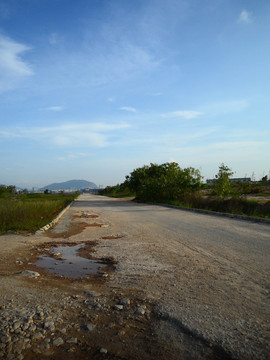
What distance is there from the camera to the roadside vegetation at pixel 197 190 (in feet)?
62.8

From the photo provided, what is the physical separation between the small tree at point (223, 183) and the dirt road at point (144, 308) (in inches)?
616

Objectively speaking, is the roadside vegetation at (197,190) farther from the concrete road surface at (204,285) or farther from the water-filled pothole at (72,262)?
the water-filled pothole at (72,262)

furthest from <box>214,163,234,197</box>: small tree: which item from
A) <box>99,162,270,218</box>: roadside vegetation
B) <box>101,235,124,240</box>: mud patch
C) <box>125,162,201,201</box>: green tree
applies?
<box>101,235,124,240</box>: mud patch

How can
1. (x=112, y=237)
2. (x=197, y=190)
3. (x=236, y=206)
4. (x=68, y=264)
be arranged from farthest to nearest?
(x=197, y=190), (x=236, y=206), (x=112, y=237), (x=68, y=264)

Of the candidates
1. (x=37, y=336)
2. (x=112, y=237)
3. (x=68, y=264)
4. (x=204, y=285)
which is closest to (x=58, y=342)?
(x=37, y=336)

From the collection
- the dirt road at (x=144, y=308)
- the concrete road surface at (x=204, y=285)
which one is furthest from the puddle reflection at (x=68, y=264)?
the concrete road surface at (x=204, y=285)

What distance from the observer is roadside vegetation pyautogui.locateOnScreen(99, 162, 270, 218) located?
62.8ft

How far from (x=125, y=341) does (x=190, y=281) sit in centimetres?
210

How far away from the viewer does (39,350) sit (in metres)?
2.84

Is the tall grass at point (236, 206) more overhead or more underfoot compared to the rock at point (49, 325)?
more overhead

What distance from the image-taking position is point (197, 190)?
99.1 feet

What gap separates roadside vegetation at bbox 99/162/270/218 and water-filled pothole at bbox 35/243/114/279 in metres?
11.1

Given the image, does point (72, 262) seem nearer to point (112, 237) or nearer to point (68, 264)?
point (68, 264)

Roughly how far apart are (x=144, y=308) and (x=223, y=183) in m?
19.7
